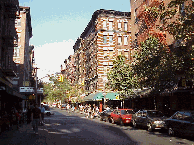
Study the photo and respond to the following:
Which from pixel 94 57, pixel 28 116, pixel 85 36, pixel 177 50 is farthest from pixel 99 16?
pixel 177 50

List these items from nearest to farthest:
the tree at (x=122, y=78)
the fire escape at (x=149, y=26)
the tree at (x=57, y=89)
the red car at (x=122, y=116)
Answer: the red car at (x=122, y=116), the fire escape at (x=149, y=26), the tree at (x=122, y=78), the tree at (x=57, y=89)

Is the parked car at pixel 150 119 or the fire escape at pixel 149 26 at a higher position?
the fire escape at pixel 149 26

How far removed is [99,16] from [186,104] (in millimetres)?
33981

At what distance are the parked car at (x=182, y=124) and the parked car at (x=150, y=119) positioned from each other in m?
2.07

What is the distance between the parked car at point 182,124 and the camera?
1330 cm

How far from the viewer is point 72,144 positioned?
1184 cm

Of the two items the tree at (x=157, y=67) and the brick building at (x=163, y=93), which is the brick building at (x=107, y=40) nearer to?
the brick building at (x=163, y=93)

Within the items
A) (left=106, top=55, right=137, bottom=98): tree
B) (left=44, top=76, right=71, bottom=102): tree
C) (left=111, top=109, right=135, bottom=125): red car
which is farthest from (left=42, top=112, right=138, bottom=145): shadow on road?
(left=44, top=76, right=71, bottom=102): tree

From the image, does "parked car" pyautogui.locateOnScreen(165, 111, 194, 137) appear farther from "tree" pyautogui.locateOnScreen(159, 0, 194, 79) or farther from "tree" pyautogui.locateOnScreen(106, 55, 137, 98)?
"tree" pyautogui.locateOnScreen(106, 55, 137, 98)

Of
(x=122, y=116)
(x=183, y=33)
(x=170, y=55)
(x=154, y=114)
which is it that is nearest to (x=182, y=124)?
(x=154, y=114)

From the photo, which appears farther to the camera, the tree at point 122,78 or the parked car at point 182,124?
the tree at point 122,78

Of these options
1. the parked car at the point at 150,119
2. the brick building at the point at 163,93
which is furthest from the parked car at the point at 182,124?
the brick building at the point at 163,93

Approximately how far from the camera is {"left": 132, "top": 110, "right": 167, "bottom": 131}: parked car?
58.2ft

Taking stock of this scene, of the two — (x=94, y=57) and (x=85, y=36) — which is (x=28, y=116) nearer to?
(x=94, y=57)
